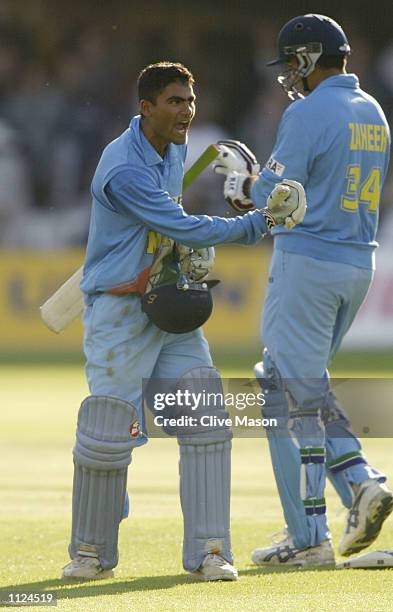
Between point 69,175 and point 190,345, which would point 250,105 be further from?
point 190,345

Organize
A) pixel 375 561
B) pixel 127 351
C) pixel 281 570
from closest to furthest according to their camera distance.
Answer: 1. pixel 127 351
2. pixel 375 561
3. pixel 281 570

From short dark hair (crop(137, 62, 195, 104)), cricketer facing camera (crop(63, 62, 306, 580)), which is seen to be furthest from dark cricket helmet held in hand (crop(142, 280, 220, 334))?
short dark hair (crop(137, 62, 195, 104))

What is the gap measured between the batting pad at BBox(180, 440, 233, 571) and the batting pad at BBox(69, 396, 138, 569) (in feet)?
0.75

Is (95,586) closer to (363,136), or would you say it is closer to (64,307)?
(64,307)

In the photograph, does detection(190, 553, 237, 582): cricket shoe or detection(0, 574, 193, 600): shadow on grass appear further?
detection(190, 553, 237, 582): cricket shoe

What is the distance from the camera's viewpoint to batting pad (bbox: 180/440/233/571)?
543 centimetres

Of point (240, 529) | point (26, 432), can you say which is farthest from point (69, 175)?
point (240, 529)

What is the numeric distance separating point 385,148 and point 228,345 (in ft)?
34.0

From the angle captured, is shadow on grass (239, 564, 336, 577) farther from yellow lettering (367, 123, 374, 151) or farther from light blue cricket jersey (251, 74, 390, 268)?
yellow lettering (367, 123, 374, 151)

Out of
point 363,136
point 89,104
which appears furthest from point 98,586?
point 89,104

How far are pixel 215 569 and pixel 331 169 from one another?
1.63m

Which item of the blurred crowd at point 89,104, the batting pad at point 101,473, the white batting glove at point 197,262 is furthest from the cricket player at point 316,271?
the blurred crowd at point 89,104

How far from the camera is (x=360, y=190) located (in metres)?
5.98

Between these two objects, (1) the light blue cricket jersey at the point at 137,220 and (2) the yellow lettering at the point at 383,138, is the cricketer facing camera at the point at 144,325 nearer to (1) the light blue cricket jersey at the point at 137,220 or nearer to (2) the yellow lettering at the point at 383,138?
(1) the light blue cricket jersey at the point at 137,220
